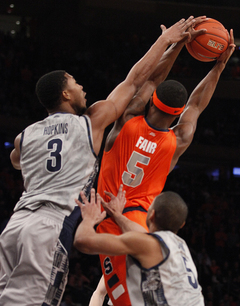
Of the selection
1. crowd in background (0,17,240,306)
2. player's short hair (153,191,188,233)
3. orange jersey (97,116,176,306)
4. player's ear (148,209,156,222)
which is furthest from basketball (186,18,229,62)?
crowd in background (0,17,240,306)

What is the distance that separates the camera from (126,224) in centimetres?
319

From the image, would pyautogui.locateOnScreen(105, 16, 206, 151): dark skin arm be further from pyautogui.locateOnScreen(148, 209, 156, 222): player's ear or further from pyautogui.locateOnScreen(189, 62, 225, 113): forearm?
pyautogui.locateOnScreen(148, 209, 156, 222): player's ear

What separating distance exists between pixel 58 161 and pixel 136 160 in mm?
900

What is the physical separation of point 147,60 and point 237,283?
881 centimetres

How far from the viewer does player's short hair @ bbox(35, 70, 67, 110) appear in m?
3.23

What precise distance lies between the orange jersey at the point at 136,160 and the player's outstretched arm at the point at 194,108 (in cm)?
19

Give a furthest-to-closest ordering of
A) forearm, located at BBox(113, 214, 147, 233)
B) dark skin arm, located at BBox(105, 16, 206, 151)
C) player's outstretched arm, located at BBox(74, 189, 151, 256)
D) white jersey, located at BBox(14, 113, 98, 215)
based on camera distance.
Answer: dark skin arm, located at BBox(105, 16, 206, 151) → forearm, located at BBox(113, 214, 147, 233) → white jersey, located at BBox(14, 113, 98, 215) → player's outstretched arm, located at BBox(74, 189, 151, 256)

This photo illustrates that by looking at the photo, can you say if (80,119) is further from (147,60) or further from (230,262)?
(230,262)

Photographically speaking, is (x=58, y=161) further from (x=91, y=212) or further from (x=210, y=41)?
(x=210, y=41)

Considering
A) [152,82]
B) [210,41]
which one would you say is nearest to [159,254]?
[152,82]

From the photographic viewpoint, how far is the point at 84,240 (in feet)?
8.80

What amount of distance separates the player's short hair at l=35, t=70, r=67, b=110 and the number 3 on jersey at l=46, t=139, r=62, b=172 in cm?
40

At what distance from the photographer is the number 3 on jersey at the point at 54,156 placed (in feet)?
9.70

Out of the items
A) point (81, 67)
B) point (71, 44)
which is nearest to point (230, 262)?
point (81, 67)
